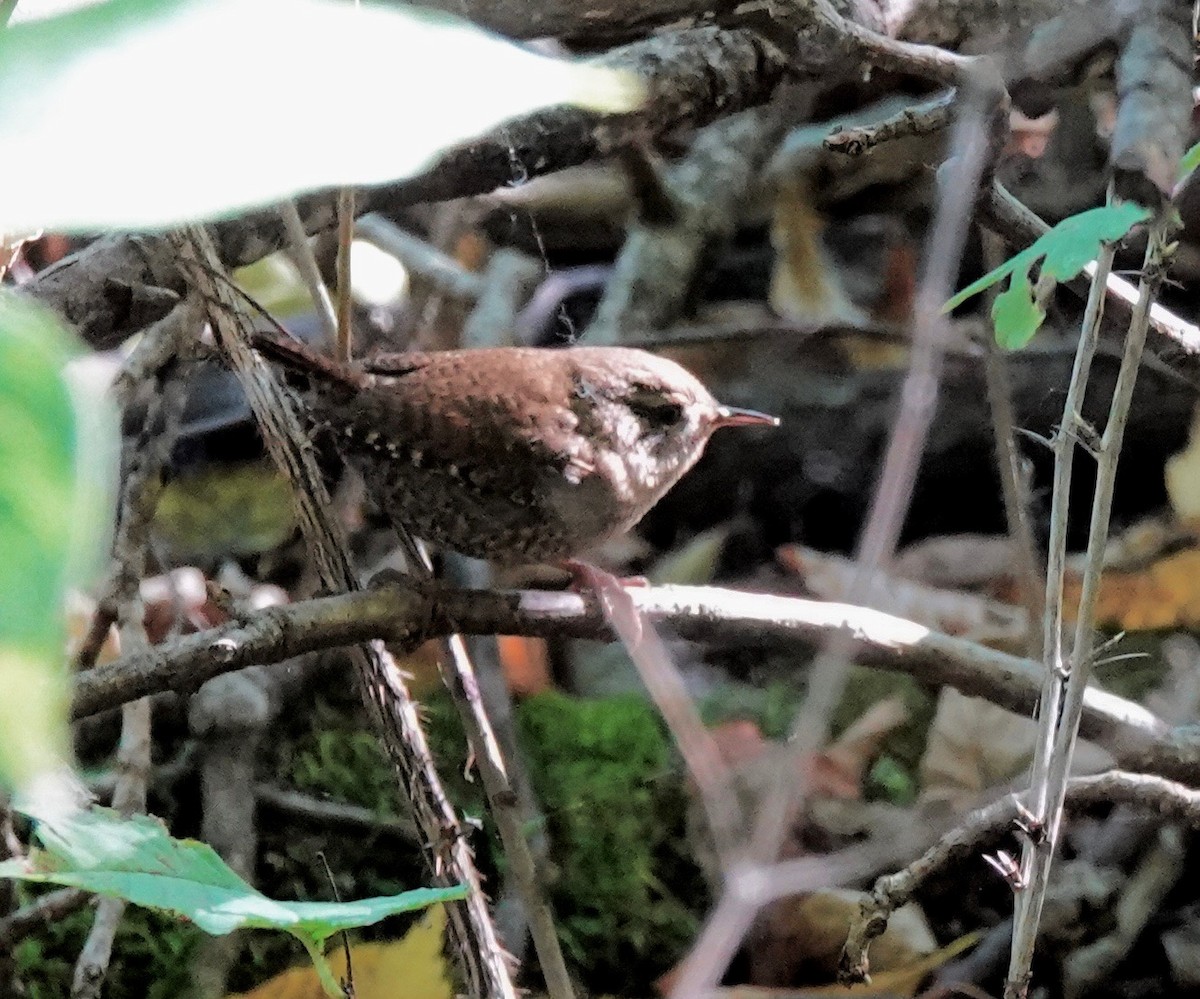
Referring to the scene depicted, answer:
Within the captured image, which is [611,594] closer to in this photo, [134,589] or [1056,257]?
[134,589]

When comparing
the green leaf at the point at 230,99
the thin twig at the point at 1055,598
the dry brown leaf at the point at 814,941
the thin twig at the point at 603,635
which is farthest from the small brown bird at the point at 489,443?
the green leaf at the point at 230,99

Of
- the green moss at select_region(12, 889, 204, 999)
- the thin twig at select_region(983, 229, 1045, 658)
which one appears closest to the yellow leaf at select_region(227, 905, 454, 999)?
the green moss at select_region(12, 889, 204, 999)

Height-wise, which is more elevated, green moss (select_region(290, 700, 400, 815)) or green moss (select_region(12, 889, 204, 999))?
green moss (select_region(12, 889, 204, 999))

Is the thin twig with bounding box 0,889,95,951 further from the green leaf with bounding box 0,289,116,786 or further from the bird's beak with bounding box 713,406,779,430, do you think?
the green leaf with bounding box 0,289,116,786

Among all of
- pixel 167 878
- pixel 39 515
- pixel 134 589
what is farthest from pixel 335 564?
pixel 39 515

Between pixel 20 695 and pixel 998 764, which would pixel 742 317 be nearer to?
pixel 998 764

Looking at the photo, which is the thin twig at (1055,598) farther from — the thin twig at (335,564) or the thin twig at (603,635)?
the thin twig at (335,564)

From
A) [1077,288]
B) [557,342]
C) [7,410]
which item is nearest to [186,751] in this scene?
[557,342]
